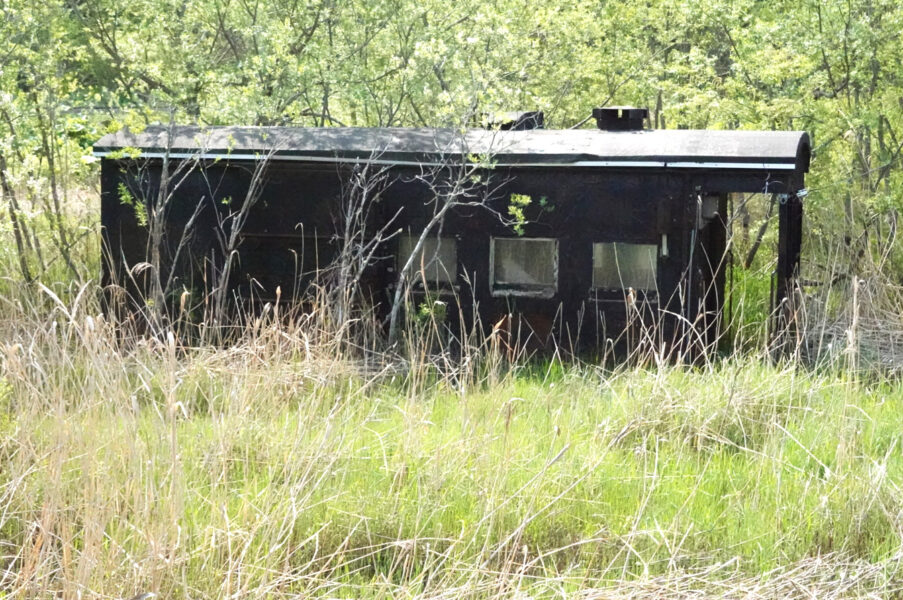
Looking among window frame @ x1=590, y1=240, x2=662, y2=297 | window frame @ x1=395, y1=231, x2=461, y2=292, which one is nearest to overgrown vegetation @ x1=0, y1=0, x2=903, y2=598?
A: window frame @ x1=395, y1=231, x2=461, y2=292

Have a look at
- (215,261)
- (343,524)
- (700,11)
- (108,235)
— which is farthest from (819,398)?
(700,11)

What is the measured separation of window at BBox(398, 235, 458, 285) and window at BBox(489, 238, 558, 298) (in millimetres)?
337

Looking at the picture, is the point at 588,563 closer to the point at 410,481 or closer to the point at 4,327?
the point at 410,481

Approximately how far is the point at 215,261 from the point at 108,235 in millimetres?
974

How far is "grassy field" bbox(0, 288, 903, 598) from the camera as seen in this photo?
409 centimetres

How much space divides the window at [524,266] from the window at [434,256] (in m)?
0.34

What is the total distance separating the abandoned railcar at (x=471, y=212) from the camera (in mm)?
8523

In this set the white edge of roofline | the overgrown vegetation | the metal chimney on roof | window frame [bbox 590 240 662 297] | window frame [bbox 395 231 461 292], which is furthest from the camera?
the metal chimney on roof

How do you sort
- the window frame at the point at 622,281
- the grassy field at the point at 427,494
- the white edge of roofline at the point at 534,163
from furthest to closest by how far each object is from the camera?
the window frame at the point at 622,281 < the white edge of roofline at the point at 534,163 < the grassy field at the point at 427,494

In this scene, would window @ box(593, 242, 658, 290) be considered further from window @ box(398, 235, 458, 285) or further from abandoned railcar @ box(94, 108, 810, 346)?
window @ box(398, 235, 458, 285)

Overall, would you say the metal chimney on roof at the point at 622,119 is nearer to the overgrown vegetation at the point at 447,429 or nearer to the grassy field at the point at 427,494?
the overgrown vegetation at the point at 447,429

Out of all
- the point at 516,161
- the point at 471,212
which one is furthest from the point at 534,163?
the point at 471,212

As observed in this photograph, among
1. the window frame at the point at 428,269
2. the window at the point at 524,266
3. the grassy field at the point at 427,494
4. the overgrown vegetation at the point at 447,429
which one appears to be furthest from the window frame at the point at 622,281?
the grassy field at the point at 427,494

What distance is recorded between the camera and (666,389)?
6.34 meters
